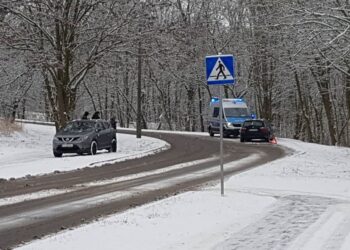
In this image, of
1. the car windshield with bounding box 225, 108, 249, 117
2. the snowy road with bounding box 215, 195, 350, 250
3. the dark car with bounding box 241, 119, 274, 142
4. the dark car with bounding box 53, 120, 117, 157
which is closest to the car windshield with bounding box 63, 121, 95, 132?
the dark car with bounding box 53, 120, 117, 157

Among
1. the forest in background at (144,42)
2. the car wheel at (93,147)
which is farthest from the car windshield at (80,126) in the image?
the forest in background at (144,42)

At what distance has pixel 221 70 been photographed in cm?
1202

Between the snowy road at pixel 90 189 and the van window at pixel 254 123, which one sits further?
the van window at pixel 254 123

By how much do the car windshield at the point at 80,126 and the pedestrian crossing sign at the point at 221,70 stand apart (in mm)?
15009

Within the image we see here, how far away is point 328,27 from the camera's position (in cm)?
1873

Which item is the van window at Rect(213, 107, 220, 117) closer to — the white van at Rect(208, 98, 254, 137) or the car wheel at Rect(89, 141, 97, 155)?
the white van at Rect(208, 98, 254, 137)

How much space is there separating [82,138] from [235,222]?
17.1 m

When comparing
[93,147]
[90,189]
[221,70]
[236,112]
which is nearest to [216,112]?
[236,112]

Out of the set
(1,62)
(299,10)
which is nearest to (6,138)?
(1,62)

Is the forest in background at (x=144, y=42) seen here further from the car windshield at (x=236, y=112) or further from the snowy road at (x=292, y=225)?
the snowy road at (x=292, y=225)

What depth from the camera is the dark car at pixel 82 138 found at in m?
25.5

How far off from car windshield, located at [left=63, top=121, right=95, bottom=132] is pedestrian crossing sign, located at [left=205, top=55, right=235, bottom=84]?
1501 centimetres

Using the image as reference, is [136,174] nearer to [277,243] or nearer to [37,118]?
[277,243]

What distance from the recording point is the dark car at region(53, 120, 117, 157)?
1003 inches
